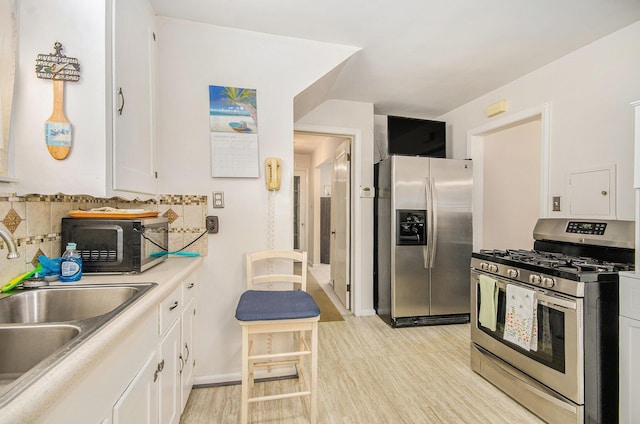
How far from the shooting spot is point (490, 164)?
3859 millimetres

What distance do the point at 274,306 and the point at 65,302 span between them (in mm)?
907

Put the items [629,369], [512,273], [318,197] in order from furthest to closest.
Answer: [318,197]
[512,273]
[629,369]

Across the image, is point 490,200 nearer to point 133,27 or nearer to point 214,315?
point 214,315

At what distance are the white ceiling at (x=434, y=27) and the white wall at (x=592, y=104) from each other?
11 cm

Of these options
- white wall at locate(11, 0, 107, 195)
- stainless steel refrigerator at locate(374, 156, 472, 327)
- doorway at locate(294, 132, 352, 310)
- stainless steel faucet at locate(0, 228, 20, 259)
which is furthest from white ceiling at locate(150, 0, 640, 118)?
doorway at locate(294, 132, 352, 310)

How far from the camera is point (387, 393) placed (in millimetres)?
1916

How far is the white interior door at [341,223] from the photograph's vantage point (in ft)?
11.4

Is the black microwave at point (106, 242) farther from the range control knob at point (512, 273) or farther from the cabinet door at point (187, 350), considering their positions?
the range control knob at point (512, 273)

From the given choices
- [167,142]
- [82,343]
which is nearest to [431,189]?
[167,142]

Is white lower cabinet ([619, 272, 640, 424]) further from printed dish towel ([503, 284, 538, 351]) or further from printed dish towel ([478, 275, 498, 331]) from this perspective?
printed dish towel ([478, 275, 498, 331])

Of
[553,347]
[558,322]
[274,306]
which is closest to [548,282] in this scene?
[558,322]

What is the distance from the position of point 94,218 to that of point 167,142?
0.72m

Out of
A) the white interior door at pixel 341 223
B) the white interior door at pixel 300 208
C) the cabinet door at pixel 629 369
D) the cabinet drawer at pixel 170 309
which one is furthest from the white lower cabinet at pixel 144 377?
the white interior door at pixel 300 208

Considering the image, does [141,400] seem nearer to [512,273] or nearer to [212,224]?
[212,224]
